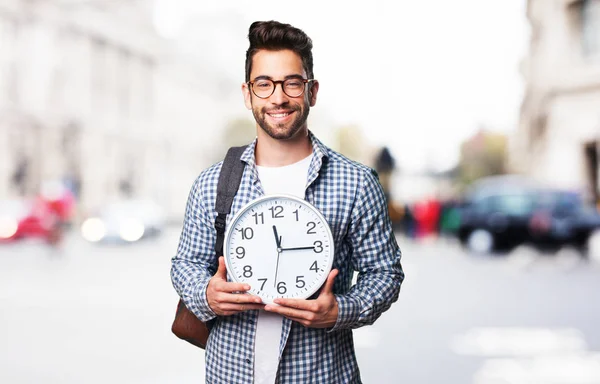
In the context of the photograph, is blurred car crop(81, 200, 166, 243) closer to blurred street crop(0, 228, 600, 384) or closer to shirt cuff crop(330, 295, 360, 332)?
blurred street crop(0, 228, 600, 384)

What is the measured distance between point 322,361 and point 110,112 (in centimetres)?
5014

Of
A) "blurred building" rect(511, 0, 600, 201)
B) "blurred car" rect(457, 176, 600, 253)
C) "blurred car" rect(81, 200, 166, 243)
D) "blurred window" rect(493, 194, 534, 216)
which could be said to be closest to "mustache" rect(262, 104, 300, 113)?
"blurred car" rect(457, 176, 600, 253)

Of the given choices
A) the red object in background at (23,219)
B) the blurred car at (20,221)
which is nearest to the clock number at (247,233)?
the red object in background at (23,219)

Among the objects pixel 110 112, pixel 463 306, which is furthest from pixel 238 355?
pixel 110 112

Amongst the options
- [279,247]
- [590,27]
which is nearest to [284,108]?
[279,247]

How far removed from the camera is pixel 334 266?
2.29 metres

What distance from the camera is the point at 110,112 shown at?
50531mm

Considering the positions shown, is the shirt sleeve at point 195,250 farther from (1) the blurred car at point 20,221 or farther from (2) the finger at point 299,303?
(1) the blurred car at point 20,221

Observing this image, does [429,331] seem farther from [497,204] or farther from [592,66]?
[592,66]

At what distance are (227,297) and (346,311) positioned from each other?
325 millimetres

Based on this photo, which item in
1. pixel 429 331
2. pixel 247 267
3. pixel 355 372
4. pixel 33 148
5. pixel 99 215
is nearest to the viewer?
pixel 247 267

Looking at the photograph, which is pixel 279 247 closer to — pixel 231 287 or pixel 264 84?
pixel 231 287

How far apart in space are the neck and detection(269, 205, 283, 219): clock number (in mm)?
159

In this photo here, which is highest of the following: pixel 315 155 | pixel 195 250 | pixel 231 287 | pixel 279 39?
pixel 279 39
